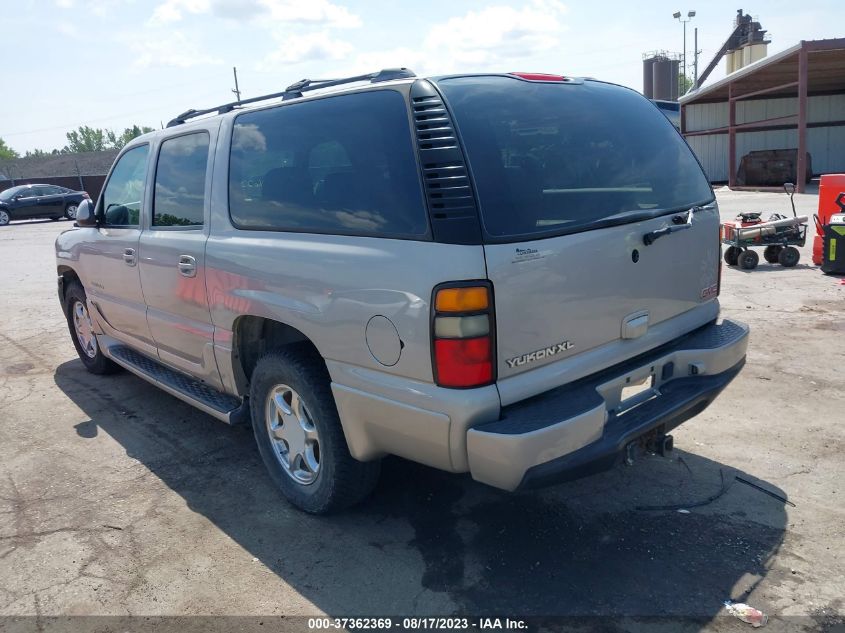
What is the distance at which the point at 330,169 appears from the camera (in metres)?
3.30

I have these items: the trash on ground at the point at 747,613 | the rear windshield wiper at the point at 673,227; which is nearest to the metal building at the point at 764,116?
the rear windshield wiper at the point at 673,227

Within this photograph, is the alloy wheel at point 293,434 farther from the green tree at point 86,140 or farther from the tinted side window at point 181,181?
the green tree at point 86,140

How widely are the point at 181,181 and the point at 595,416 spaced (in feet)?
9.70

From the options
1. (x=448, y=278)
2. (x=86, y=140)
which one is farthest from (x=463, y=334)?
(x=86, y=140)

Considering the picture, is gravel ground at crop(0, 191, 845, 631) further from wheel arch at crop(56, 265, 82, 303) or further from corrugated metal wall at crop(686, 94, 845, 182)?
corrugated metal wall at crop(686, 94, 845, 182)

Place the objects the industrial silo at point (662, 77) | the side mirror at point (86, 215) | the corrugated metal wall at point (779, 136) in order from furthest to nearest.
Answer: the industrial silo at point (662, 77), the corrugated metal wall at point (779, 136), the side mirror at point (86, 215)

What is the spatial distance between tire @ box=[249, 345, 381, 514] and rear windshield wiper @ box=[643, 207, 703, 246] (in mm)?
1631

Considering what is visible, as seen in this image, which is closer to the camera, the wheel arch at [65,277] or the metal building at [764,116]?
the wheel arch at [65,277]

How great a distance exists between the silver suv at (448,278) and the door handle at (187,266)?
1cm

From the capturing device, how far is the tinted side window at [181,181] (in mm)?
4148

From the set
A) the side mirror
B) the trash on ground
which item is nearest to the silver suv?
the trash on ground

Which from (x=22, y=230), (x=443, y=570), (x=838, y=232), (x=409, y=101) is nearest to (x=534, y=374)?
(x=443, y=570)

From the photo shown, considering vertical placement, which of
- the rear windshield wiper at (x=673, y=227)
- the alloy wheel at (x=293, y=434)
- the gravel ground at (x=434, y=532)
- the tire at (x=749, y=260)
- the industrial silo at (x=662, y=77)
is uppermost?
the industrial silo at (x=662, y=77)

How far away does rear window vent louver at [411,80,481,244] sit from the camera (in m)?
2.70
